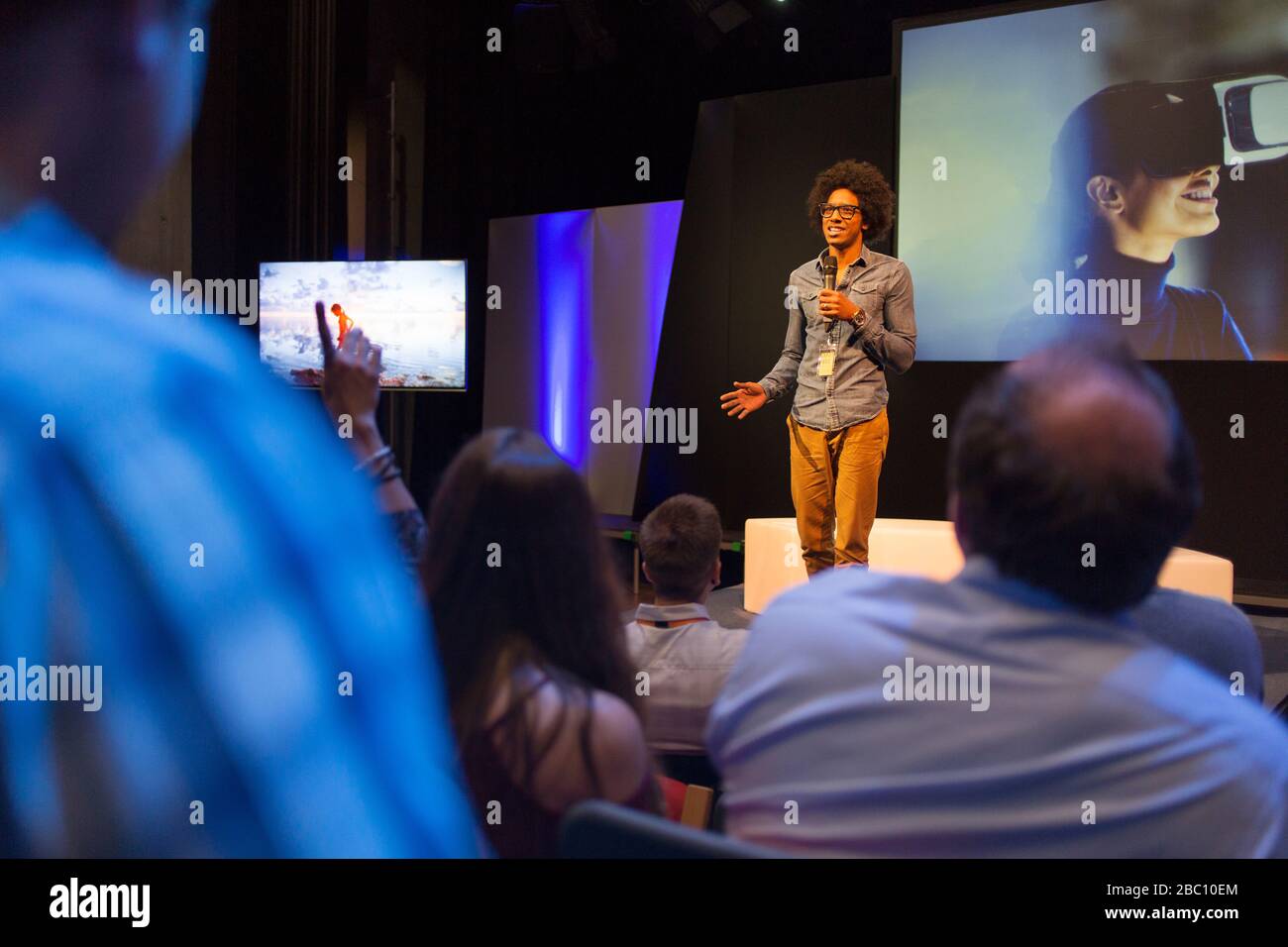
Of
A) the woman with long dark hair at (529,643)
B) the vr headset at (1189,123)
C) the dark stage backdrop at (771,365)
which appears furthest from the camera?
the dark stage backdrop at (771,365)

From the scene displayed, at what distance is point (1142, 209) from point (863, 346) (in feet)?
6.43

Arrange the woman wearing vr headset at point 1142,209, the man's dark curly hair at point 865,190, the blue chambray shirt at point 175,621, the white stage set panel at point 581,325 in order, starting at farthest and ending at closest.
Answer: the white stage set panel at point 581,325
the woman wearing vr headset at point 1142,209
the man's dark curly hair at point 865,190
the blue chambray shirt at point 175,621

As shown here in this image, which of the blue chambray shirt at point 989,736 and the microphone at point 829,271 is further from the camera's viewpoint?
the microphone at point 829,271

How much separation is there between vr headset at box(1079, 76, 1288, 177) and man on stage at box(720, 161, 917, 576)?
170cm

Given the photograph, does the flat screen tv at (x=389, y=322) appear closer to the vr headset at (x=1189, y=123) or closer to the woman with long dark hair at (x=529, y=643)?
the vr headset at (x=1189, y=123)

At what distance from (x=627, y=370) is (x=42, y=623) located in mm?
4537

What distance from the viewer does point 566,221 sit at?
6.49m

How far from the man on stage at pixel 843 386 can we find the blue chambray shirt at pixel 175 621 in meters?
1.59

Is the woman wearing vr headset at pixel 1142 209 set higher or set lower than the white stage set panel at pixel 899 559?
higher

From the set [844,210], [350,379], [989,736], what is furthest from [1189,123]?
[989,736]

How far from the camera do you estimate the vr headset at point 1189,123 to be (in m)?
4.02

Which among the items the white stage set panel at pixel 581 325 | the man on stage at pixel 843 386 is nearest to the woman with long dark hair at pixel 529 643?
the man on stage at pixel 843 386
